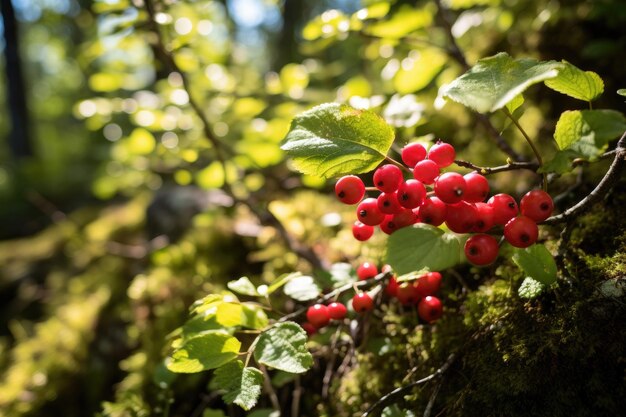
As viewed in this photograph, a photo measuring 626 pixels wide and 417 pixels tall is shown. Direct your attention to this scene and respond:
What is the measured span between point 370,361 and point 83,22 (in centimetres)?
325

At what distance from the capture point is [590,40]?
95.1 inches

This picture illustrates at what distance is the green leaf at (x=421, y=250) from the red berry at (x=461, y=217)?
0.03 meters

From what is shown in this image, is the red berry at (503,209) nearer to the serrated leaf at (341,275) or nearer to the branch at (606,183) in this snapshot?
the branch at (606,183)

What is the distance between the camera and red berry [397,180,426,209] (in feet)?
3.22

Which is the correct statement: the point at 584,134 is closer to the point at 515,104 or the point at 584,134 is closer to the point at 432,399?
the point at 515,104

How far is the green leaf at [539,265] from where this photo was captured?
989mm

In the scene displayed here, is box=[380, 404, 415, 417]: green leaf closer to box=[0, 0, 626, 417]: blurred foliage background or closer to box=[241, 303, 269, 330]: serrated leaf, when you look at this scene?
box=[0, 0, 626, 417]: blurred foliage background

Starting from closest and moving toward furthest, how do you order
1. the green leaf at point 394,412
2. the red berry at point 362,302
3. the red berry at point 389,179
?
the red berry at point 389,179, the green leaf at point 394,412, the red berry at point 362,302

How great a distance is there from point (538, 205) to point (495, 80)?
312 mm

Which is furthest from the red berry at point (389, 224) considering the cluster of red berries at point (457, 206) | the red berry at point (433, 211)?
the red berry at point (433, 211)

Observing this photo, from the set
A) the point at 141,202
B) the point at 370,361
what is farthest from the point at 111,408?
the point at 141,202

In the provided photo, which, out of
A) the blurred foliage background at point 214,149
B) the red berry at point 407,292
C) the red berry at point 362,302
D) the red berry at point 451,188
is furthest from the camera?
the blurred foliage background at point 214,149

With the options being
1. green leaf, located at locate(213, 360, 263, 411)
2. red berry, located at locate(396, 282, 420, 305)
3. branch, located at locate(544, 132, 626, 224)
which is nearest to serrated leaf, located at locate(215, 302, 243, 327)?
green leaf, located at locate(213, 360, 263, 411)

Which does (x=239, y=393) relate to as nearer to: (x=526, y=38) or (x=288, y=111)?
(x=288, y=111)
